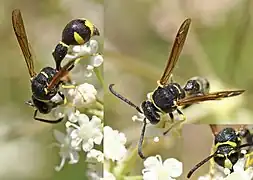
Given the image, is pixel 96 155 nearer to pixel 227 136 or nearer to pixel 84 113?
pixel 84 113

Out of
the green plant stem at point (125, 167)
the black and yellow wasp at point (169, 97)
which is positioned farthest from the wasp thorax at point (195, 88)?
the green plant stem at point (125, 167)

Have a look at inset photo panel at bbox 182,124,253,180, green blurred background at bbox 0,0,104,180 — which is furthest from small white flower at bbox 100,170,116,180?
green blurred background at bbox 0,0,104,180

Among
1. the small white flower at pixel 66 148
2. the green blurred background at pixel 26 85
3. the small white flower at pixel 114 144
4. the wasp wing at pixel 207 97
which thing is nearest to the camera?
the wasp wing at pixel 207 97

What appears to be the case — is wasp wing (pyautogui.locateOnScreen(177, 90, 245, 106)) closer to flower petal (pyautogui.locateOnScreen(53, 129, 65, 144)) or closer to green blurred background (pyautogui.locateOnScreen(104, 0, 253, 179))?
green blurred background (pyautogui.locateOnScreen(104, 0, 253, 179))

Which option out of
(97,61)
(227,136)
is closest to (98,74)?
(97,61)

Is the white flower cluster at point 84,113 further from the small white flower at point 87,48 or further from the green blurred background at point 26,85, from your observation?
the green blurred background at point 26,85

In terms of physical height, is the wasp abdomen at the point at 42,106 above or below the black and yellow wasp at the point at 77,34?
below

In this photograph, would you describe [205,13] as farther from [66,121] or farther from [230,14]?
[66,121]

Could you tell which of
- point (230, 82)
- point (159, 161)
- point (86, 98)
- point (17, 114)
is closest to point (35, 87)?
point (86, 98)
